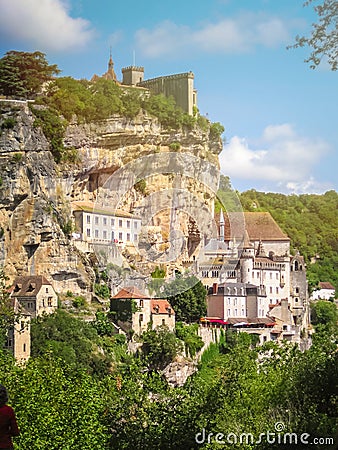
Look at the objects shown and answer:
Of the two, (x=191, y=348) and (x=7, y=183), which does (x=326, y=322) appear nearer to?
(x=191, y=348)

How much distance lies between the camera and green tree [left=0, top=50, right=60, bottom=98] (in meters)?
42.0

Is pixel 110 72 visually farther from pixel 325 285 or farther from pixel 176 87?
pixel 325 285

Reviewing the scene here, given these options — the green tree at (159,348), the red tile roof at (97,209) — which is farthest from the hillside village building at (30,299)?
the red tile roof at (97,209)

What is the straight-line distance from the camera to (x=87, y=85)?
A: 46.3 meters

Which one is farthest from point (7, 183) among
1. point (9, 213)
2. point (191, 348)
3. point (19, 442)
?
point (19, 442)

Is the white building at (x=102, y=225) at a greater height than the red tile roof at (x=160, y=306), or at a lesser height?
greater

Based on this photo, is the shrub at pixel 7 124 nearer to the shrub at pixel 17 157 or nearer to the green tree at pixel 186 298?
the shrub at pixel 17 157

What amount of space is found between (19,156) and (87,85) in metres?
8.18

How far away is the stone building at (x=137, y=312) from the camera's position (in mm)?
38656

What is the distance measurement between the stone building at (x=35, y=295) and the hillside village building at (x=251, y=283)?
31.0 feet

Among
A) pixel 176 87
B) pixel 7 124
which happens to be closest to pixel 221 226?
pixel 176 87

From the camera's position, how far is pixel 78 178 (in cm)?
4369

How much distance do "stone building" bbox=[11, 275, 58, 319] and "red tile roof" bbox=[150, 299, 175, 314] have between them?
4375mm

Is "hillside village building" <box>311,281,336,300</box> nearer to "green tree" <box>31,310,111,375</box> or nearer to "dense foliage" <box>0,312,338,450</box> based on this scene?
"green tree" <box>31,310,111,375</box>
